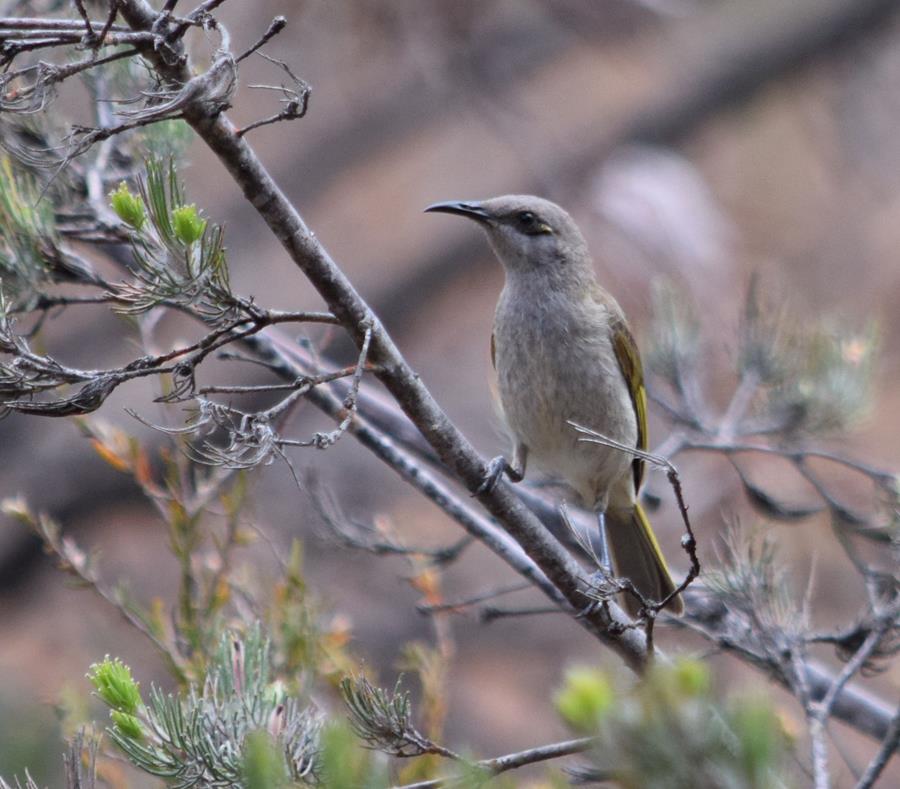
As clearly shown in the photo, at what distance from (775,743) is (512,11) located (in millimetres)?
9072

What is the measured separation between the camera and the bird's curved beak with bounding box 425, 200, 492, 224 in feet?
10.4

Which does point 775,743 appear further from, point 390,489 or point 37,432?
point 390,489

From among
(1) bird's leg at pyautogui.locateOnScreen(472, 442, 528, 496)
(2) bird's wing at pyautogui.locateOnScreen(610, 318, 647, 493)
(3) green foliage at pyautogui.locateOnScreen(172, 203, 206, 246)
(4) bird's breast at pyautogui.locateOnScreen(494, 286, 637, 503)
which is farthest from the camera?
(2) bird's wing at pyautogui.locateOnScreen(610, 318, 647, 493)

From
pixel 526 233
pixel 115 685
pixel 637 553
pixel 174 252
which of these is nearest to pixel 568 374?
pixel 526 233

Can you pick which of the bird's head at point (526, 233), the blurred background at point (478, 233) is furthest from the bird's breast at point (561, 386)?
the blurred background at point (478, 233)

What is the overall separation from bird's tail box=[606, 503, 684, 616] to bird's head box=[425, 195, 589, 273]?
2.87ft

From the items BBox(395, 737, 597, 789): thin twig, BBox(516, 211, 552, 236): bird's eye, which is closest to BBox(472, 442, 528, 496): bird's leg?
BBox(516, 211, 552, 236): bird's eye

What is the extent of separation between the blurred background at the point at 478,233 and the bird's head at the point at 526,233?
2.03 metres

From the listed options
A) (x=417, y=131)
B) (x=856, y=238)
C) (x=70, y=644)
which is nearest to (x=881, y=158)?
(x=856, y=238)

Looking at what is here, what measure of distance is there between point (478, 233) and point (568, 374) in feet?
20.5

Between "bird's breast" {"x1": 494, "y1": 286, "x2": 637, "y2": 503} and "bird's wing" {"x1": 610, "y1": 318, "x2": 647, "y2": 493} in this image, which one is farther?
"bird's wing" {"x1": 610, "y1": 318, "x2": 647, "y2": 493}

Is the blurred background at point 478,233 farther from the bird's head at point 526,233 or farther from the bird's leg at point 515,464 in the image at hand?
the bird's leg at point 515,464

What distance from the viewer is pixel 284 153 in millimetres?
9891

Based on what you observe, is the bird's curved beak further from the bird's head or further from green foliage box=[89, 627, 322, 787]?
green foliage box=[89, 627, 322, 787]
